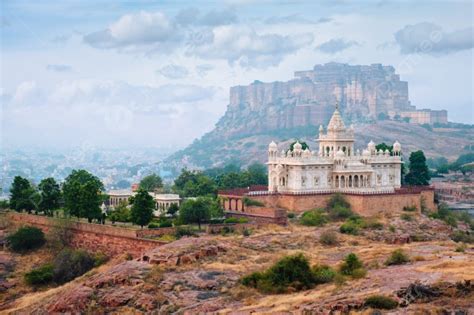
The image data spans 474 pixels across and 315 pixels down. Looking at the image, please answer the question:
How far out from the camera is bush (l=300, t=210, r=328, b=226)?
65.8 meters

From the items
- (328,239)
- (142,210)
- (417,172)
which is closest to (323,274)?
(328,239)

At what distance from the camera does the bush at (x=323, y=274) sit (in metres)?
49.1

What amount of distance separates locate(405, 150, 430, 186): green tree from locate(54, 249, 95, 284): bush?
36318mm

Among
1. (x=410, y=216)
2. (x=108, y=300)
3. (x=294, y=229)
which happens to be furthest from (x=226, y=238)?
(x=410, y=216)

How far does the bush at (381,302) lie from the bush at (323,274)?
25.2 ft

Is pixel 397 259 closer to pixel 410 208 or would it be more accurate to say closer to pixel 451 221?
pixel 410 208

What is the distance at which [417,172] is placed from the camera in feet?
283

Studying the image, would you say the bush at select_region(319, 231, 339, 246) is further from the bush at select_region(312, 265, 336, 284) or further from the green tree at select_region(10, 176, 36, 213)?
the green tree at select_region(10, 176, 36, 213)

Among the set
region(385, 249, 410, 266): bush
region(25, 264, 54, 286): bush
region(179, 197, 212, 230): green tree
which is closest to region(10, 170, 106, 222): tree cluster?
region(179, 197, 212, 230): green tree

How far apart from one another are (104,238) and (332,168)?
66.1 ft

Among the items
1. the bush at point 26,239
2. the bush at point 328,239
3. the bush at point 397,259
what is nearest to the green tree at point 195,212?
the bush at point 328,239

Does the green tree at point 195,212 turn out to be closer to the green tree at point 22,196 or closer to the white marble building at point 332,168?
the white marble building at point 332,168

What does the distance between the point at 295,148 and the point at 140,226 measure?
15739mm

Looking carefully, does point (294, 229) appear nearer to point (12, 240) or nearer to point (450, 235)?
point (450, 235)
